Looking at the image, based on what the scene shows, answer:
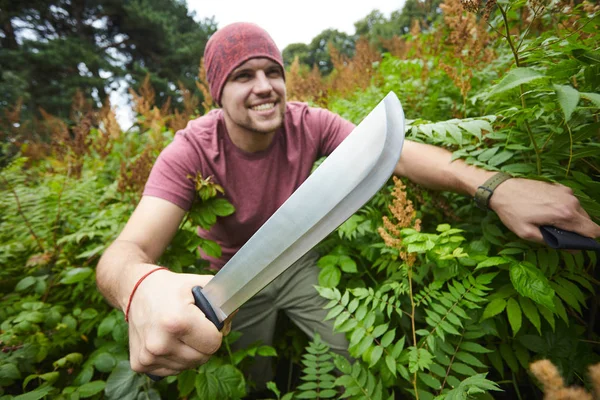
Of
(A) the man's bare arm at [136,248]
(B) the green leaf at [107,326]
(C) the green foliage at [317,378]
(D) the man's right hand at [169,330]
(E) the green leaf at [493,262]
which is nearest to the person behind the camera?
(D) the man's right hand at [169,330]

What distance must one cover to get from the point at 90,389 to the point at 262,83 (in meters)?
1.82

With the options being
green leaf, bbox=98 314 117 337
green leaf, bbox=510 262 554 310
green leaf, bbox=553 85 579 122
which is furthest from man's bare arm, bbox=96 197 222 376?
green leaf, bbox=553 85 579 122

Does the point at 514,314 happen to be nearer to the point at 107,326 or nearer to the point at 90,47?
the point at 107,326

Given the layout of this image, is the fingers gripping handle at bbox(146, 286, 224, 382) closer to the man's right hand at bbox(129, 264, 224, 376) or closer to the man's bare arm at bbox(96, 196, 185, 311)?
the man's right hand at bbox(129, 264, 224, 376)

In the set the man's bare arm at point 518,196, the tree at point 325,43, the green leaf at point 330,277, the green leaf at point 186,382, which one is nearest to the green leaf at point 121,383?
the green leaf at point 186,382

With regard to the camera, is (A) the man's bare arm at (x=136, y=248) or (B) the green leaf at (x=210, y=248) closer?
(A) the man's bare arm at (x=136, y=248)

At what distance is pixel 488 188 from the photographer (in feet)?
3.53

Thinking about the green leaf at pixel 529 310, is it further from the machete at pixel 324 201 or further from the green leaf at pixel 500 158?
the machete at pixel 324 201

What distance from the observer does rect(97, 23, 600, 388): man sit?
2.87 ft

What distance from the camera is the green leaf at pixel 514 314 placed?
92 cm

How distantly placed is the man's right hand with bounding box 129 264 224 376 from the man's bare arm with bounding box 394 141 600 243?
3.65 ft

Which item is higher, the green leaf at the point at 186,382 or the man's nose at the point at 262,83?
the man's nose at the point at 262,83

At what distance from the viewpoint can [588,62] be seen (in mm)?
783

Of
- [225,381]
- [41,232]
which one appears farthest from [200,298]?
[41,232]
